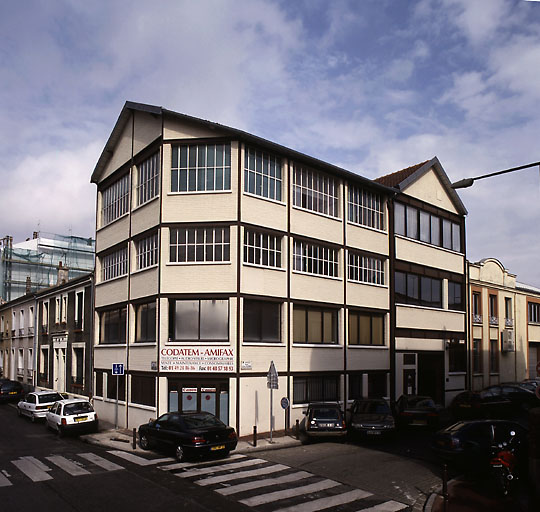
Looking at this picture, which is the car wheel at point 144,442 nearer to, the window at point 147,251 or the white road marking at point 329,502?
the window at point 147,251

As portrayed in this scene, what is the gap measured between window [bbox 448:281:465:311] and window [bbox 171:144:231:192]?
17.7 m

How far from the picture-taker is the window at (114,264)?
1090 inches

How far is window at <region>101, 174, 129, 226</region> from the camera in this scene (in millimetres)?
28016

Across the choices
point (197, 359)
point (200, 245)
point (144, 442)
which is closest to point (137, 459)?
point (144, 442)

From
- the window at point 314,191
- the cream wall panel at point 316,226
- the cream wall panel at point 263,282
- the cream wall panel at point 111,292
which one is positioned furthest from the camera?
the cream wall panel at point 111,292

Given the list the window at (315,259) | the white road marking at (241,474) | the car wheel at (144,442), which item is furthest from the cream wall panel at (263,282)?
the white road marking at (241,474)

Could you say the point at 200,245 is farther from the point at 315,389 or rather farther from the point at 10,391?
the point at 10,391

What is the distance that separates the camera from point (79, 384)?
107 feet

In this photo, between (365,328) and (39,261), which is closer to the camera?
(365,328)

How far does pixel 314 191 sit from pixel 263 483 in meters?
15.0

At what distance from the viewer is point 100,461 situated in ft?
58.8

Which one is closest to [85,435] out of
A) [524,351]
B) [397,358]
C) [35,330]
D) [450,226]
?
[397,358]

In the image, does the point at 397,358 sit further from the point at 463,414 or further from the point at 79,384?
the point at 79,384

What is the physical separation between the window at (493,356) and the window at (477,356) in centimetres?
159
